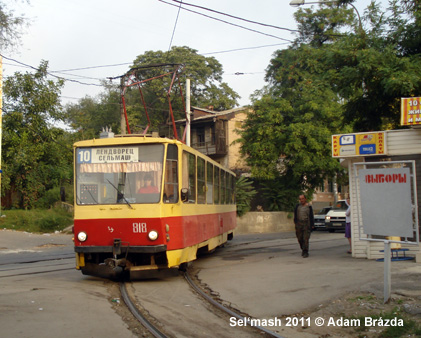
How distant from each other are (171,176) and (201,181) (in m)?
2.39

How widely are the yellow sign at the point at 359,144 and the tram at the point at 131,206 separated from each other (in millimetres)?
4755

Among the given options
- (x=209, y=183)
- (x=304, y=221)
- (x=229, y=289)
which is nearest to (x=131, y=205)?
(x=229, y=289)

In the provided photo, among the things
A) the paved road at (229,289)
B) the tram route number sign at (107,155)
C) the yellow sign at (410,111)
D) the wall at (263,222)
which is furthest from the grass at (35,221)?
the yellow sign at (410,111)

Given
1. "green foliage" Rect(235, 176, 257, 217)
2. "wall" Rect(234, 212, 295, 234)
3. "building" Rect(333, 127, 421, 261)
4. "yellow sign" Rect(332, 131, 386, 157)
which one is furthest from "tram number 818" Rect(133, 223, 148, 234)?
"wall" Rect(234, 212, 295, 234)

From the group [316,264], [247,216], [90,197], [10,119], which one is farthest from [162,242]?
[10,119]

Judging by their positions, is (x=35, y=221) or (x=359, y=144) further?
(x=35, y=221)

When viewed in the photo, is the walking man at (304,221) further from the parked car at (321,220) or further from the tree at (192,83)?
the tree at (192,83)

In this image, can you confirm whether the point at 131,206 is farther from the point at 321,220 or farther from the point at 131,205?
the point at 321,220

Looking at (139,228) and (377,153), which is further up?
(377,153)

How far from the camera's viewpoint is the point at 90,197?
32.6 feet

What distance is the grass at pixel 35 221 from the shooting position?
26.8 metres

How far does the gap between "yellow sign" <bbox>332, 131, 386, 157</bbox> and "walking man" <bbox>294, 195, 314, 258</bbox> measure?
5.63ft

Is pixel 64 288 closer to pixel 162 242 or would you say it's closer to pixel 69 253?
pixel 162 242

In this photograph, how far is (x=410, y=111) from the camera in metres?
11.3
